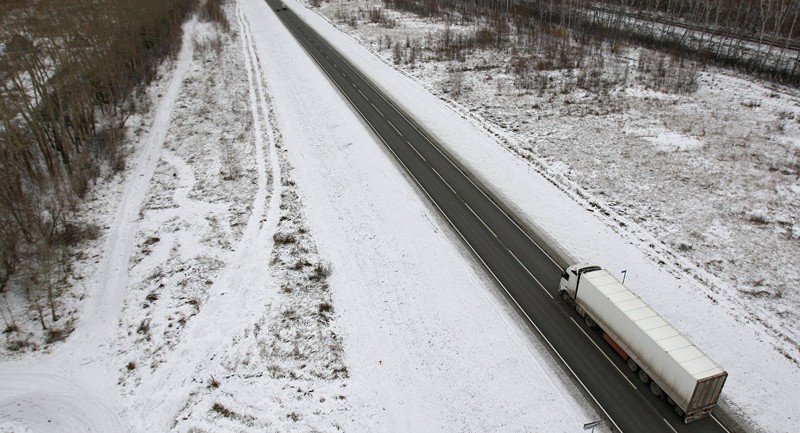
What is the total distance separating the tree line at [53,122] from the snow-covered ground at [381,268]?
1.77 m

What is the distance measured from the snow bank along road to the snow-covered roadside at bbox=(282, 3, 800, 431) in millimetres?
2068

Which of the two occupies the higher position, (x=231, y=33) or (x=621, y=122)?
(x=231, y=33)

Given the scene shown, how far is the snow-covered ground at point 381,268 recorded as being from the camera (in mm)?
23125

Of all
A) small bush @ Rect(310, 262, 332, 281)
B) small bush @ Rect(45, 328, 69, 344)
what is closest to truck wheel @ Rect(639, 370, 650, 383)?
small bush @ Rect(310, 262, 332, 281)

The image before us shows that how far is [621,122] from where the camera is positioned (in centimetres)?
4950

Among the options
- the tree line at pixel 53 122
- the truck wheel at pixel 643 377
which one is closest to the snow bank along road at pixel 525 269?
the truck wheel at pixel 643 377

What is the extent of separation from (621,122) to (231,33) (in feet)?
228

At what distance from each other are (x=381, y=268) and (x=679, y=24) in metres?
76.1

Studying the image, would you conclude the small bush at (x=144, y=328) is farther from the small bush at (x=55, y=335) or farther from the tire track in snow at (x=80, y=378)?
the small bush at (x=55, y=335)

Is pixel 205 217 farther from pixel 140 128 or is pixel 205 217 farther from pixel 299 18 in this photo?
pixel 299 18

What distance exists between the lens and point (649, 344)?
71.1 feet

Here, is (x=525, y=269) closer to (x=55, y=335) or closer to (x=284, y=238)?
(x=284, y=238)

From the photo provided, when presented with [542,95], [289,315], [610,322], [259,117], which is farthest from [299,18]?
[610,322]

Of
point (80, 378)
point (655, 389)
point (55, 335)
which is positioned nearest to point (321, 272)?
point (80, 378)
